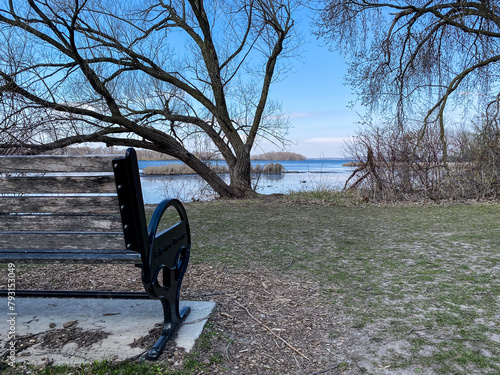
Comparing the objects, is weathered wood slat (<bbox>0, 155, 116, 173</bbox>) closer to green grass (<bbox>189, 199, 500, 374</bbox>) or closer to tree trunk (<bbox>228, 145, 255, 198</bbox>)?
green grass (<bbox>189, 199, 500, 374</bbox>)

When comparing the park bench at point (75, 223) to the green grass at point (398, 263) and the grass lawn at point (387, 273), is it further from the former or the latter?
the green grass at point (398, 263)

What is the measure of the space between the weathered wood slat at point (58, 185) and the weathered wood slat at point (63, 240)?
0.26 meters

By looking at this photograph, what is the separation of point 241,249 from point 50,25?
6.48 m

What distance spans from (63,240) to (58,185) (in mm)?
333

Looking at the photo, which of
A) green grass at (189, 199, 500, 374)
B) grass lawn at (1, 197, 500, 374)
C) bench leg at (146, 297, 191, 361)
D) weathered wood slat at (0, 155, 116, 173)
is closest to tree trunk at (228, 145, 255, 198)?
green grass at (189, 199, 500, 374)

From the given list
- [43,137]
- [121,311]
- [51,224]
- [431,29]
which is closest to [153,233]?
[51,224]

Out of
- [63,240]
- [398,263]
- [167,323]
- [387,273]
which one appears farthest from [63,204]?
[398,263]

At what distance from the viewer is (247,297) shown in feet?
9.75

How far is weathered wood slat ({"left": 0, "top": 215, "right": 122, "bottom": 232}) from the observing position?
2.16 metres

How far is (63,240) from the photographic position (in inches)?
86.7

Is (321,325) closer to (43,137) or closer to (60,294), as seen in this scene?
(60,294)

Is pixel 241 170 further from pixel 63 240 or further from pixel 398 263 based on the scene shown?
pixel 63 240

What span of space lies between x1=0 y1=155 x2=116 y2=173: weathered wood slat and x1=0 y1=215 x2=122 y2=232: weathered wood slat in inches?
11.1

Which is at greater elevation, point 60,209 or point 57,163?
point 57,163
